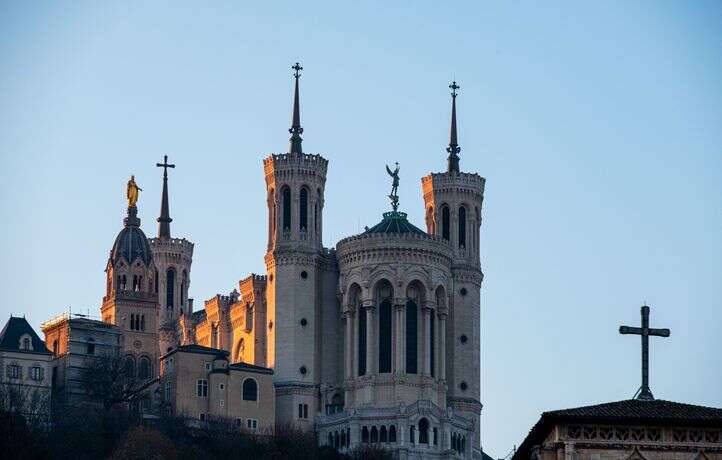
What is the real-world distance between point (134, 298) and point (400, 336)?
1052 inches

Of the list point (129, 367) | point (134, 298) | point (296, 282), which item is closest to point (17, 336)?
point (129, 367)

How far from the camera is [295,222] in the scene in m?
163

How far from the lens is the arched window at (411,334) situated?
517ft

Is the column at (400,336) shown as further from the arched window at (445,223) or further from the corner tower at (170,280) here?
the corner tower at (170,280)

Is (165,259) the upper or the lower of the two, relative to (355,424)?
upper

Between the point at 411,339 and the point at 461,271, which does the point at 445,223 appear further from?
the point at 411,339

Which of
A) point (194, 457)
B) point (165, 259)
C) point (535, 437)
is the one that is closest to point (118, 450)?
point (194, 457)

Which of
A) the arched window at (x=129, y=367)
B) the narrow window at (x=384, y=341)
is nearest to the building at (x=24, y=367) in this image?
the arched window at (x=129, y=367)

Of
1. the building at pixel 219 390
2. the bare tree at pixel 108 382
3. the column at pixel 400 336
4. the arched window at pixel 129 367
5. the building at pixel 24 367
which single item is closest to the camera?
the building at pixel 24 367

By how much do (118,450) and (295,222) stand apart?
30.5 m

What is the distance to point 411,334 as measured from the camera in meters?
158

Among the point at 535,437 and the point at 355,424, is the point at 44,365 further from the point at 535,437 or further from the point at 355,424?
the point at 535,437

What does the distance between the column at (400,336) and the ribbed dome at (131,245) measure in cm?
2698

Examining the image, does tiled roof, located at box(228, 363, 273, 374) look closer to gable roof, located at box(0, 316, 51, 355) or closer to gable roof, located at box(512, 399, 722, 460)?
gable roof, located at box(0, 316, 51, 355)
